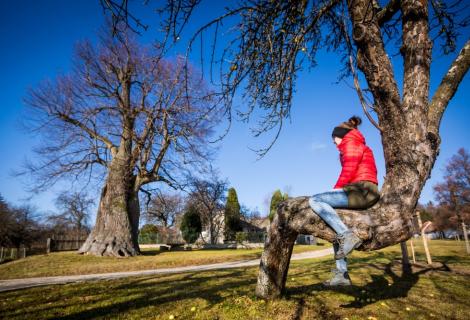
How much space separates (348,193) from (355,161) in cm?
43

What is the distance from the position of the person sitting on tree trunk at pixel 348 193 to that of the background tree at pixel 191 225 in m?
35.4

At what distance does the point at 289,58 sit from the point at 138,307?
16.0ft

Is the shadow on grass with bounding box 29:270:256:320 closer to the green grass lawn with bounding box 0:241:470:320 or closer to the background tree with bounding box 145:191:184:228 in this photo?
the green grass lawn with bounding box 0:241:470:320

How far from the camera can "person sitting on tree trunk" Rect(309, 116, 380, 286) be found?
9.94 feet

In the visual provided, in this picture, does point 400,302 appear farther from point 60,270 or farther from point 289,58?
point 60,270

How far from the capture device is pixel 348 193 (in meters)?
3.17

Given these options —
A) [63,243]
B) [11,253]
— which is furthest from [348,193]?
[63,243]

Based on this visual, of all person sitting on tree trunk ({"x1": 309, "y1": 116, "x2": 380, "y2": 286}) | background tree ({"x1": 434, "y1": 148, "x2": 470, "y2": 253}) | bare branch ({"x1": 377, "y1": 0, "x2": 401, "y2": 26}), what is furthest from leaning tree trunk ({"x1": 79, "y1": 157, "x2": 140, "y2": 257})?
background tree ({"x1": 434, "y1": 148, "x2": 470, "y2": 253})

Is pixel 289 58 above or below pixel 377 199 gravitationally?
above

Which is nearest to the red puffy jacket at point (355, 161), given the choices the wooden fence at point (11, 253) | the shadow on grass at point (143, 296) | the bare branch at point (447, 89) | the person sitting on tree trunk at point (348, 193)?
the person sitting on tree trunk at point (348, 193)

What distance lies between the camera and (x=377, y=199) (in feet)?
10.2

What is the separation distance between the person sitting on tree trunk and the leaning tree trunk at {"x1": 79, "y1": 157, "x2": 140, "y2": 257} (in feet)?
47.4

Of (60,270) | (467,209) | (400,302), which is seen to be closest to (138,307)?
(400,302)

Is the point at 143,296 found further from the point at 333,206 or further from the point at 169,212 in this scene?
the point at 169,212
